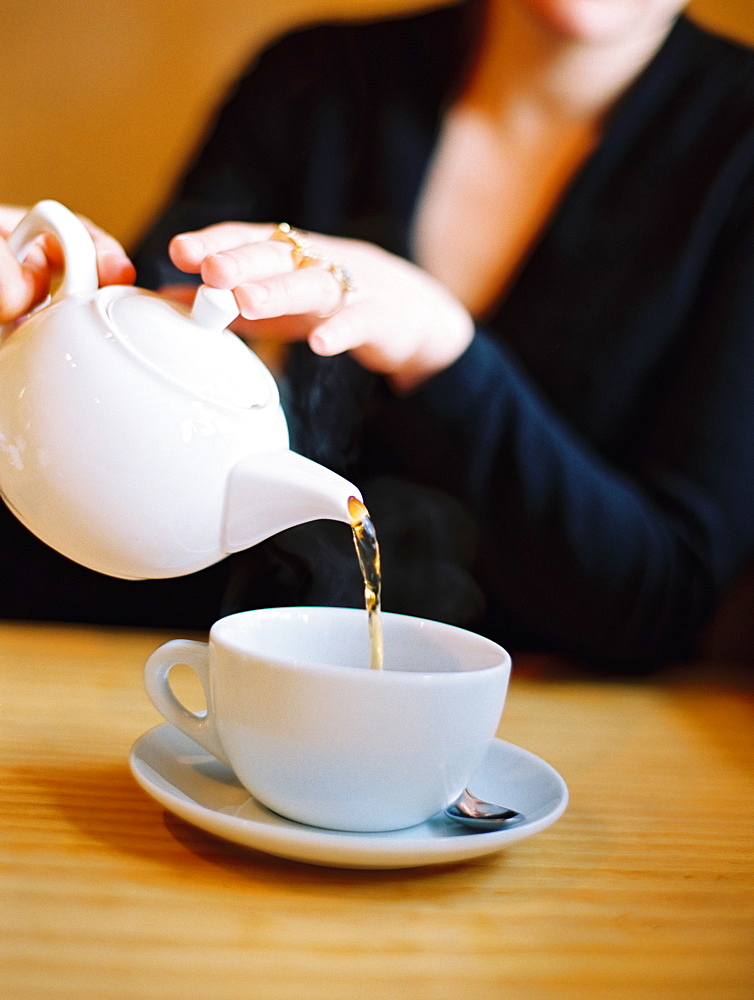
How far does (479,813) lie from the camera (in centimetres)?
48

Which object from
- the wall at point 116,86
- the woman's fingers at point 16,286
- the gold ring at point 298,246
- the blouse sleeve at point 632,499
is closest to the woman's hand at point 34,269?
the woman's fingers at point 16,286

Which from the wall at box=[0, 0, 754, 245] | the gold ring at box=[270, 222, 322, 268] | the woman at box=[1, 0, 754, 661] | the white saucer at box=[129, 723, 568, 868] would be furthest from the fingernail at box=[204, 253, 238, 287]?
the wall at box=[0, 0, 754, 245]

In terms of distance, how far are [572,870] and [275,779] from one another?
16 cm

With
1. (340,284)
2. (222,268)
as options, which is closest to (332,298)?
(340,284)

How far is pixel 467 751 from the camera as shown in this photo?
1.48 feet

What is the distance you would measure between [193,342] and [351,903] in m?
0.27

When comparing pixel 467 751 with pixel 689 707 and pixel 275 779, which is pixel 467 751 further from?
pixel 689 707

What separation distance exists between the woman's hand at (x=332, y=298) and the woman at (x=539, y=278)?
1.8 inches

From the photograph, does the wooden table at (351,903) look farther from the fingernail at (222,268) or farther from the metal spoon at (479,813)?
the fingernail at (222,268)

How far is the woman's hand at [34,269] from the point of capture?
0.54 meters

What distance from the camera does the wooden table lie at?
0.35 m

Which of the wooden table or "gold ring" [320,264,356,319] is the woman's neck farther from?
the wooden table

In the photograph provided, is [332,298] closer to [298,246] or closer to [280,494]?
[298,246]

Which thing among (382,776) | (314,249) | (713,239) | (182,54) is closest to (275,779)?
(382,776)
